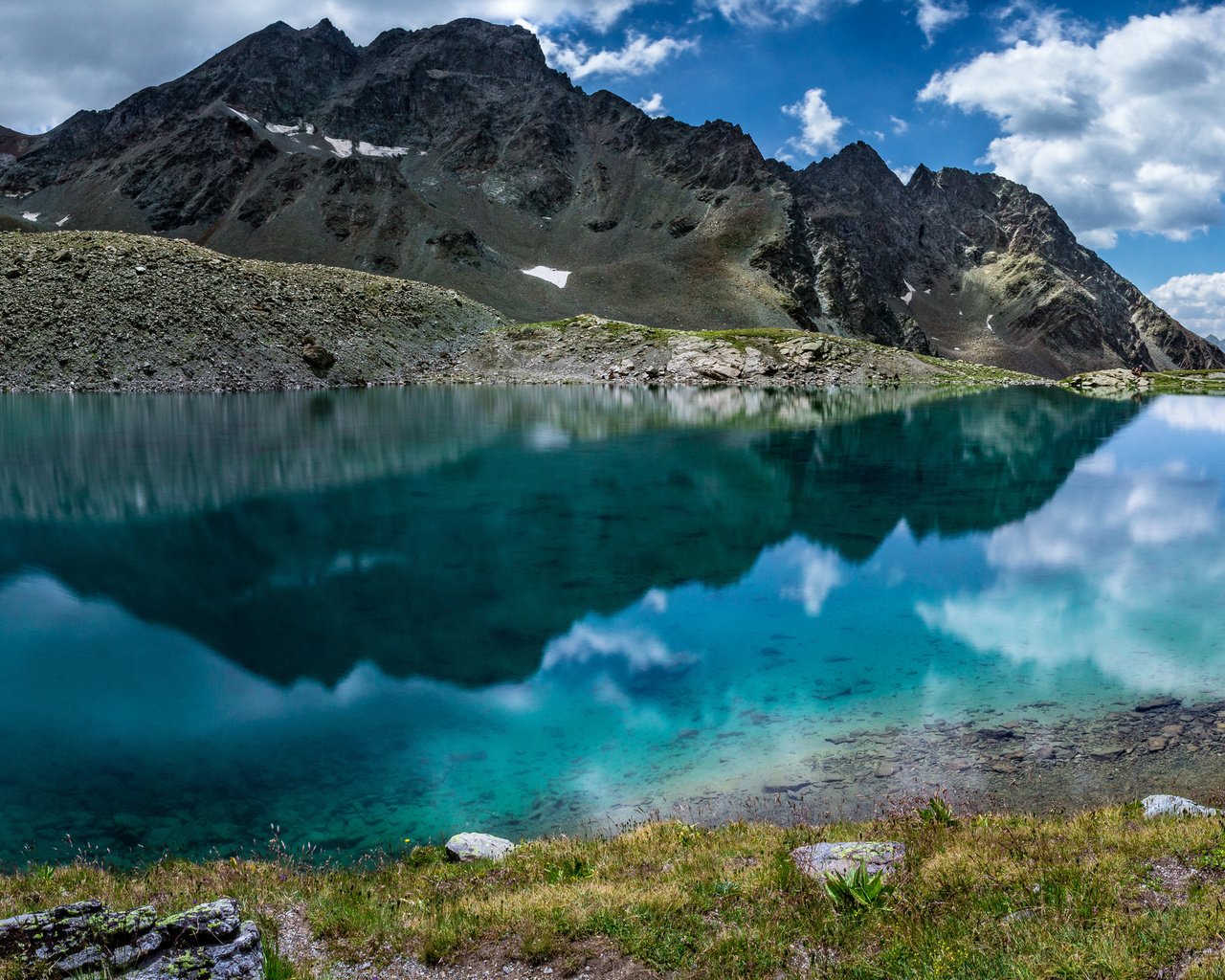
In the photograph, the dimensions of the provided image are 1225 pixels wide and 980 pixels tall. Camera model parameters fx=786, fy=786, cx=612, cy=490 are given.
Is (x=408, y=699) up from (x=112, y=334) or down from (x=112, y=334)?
down

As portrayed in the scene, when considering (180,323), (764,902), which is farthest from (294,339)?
(764,902)

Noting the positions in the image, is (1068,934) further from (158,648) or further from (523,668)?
(158,648)

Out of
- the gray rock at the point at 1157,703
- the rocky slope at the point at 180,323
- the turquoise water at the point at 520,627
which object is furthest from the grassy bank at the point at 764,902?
the rocky slope at the point at 180,323

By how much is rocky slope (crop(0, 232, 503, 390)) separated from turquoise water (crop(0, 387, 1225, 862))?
181 feet

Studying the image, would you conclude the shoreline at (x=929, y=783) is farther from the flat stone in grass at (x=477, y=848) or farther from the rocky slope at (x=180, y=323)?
the rocky slope at (x=180, y=323)

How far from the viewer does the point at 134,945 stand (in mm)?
6672

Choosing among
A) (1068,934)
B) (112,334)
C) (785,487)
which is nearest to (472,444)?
(785,487)

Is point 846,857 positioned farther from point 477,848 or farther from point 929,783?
point 929,783

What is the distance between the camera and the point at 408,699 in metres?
17.3

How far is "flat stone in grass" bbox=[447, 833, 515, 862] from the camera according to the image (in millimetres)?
10562

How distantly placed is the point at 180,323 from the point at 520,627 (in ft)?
341

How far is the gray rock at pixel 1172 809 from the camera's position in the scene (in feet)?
33.3

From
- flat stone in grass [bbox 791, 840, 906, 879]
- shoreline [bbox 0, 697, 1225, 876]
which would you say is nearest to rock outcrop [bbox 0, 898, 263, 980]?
shoreline [bbox 0, 697, 1225, 876]

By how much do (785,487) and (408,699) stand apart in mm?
29925
